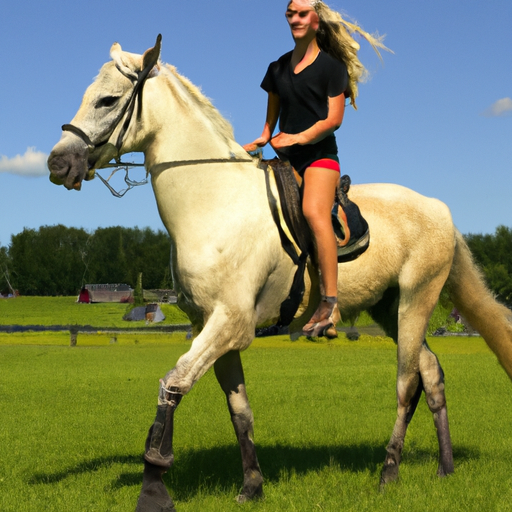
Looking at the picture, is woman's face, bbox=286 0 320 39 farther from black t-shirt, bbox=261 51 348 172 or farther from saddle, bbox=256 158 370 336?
saddle, bbox=256 158 370 336

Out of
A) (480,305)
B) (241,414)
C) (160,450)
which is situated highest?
(480,305)

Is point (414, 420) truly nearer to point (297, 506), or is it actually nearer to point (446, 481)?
point (446, 481)

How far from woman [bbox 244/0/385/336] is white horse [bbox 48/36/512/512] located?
A: 33 cm

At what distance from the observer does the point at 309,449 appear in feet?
28.0

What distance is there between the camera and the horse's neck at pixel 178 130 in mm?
5660

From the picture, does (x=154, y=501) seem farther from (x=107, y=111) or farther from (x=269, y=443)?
(x=269, y=443)

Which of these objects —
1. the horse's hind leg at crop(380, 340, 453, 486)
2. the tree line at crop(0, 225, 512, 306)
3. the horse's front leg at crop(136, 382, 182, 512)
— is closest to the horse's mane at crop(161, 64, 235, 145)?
the horse's front leg at crop(136, 382, 182, 512)

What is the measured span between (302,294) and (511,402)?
9190 millimetres

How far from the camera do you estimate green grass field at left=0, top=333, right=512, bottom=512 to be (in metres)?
6.02

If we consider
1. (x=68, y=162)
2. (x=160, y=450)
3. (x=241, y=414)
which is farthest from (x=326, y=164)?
(x=160, y=450)

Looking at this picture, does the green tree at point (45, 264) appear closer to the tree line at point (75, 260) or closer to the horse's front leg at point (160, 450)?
the tree line at point (75, 260)

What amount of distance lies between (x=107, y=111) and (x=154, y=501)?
9.78 feet

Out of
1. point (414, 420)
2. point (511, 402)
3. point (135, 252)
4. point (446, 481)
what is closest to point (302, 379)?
point (511, 402)

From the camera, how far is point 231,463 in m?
7.65
